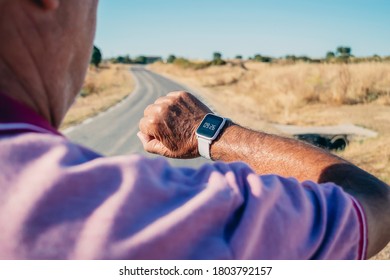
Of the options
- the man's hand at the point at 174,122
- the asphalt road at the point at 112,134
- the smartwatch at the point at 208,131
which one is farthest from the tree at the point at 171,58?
the smartwatch at the point at 208,131

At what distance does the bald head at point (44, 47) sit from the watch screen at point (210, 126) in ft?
1.95

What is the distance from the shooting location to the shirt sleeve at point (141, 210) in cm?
72

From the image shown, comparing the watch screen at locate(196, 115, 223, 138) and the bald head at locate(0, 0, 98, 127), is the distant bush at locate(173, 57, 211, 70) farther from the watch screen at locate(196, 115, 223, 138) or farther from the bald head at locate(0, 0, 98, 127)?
the bald head at locate(0, 0, 98, 127)

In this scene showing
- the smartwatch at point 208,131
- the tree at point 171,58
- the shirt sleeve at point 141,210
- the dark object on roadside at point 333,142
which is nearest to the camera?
the shirt sleeve at point 141,210

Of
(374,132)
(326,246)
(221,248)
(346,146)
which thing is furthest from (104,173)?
(374,132)

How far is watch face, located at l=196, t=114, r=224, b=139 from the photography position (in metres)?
1.53

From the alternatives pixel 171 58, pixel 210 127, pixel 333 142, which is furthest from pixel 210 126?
pixel 171 58

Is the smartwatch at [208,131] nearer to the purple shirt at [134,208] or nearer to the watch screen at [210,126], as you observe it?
the watch screen at [210,126]

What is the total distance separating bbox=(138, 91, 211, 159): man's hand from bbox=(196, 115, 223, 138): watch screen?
0.06 meters

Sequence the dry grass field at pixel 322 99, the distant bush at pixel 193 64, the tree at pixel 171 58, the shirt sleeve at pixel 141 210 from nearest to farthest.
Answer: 1. the shirt sleeve at pixel 141 210
2. the dry grass field at pixel 322 99
3. the distant bush at pixel 193 64
4. the tree at pixel 171 58

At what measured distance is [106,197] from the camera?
2.42 ft

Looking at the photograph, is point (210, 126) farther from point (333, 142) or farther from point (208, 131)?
point (333, 142)
